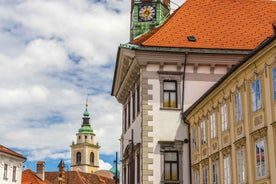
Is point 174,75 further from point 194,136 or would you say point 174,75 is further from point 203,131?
point 203,131

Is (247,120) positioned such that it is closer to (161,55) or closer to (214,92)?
(214,92)

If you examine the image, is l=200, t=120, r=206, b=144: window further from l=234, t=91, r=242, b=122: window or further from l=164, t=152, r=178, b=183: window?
l=234, t=91, r=242, b=122: window

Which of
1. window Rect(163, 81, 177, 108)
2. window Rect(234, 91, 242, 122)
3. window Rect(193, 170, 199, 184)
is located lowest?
window Rect(193, 170, 199, 184)

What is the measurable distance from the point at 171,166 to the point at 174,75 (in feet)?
16.2

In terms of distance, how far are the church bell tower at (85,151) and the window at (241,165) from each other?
14685cm

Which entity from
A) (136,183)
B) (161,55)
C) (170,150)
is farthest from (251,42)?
(136,183)

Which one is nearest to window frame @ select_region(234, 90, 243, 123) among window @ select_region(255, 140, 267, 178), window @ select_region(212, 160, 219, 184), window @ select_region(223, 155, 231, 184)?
window @ select_region(223, 155, 231, 184)

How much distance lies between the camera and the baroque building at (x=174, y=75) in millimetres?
30516

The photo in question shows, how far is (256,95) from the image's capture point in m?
21.0

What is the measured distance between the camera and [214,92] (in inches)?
995

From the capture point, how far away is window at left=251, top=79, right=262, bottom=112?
20719 mm

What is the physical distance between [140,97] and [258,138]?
12088 millimetres

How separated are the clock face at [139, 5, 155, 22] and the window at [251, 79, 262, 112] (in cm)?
1956

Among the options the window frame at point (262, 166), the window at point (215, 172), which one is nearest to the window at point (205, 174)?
the window at point (215, 172)
